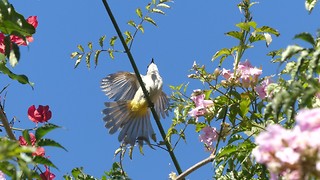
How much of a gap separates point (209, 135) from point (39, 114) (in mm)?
893

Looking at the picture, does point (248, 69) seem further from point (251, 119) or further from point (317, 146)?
point (317, 146)

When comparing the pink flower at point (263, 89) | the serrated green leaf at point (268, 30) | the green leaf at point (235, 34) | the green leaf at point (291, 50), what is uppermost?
the serrated green leaf at point (268, 30)

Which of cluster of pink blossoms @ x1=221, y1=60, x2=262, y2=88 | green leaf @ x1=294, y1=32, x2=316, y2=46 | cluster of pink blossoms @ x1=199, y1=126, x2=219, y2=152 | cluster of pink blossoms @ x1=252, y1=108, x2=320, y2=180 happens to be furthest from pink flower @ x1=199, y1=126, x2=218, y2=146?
cluster of pink blossoms @ x1=252, y1=108, x2=320, y2=180

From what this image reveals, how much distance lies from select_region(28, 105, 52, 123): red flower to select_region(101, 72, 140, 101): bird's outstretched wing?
74cm

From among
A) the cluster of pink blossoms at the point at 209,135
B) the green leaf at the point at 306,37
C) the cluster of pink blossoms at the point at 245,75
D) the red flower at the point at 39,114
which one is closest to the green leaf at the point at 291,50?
the green leaf at the point at 306,37

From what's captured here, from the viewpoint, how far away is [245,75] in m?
Answer: 2.60

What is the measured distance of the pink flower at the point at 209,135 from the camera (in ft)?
9.12

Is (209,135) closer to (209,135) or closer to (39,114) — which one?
(209,135)

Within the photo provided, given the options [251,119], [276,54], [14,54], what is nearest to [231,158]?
[251,119]

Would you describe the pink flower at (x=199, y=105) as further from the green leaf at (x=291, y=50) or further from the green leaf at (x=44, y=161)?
the green leaf at (x=291, y=50)

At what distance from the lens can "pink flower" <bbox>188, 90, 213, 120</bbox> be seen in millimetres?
2625

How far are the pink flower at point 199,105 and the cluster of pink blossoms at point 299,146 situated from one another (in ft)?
5.16

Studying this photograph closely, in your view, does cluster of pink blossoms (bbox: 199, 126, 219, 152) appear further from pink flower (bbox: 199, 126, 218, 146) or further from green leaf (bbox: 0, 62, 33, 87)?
green leaf (bbox: 0, 62, 33, 87)

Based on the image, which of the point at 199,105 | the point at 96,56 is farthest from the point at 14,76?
the point at 96,56
